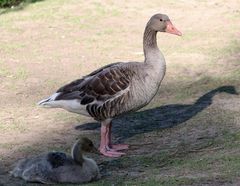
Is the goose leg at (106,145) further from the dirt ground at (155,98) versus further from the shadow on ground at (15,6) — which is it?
the shadow on ground at (15,6)

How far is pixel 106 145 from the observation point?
7.92 metres

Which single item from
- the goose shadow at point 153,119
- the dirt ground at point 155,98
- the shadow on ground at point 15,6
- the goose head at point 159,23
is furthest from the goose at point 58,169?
the shadow on ground at point 15,6

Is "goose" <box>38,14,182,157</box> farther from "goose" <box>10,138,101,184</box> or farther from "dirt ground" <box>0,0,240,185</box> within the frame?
"goose" <box>10,138,101,184</box>

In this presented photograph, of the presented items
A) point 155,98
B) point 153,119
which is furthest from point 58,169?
point 155,98

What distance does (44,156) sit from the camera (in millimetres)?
7031

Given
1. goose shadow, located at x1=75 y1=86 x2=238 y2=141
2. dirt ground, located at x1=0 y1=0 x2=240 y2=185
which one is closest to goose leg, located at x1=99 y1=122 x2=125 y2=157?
dirt ground, located at x1=0 y1=0 x2=240 y2=185

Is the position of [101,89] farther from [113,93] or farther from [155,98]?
[155,98]

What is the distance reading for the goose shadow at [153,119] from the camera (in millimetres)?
8720

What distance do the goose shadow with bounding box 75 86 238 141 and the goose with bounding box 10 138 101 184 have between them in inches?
60.9

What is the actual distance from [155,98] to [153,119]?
3.26ft

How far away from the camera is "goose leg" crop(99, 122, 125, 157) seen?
7.79 metres

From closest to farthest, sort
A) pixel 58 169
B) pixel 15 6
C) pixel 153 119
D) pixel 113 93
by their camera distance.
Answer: pixel 58 169
pixel 113 93
pixel 153 119
pixel 15 6

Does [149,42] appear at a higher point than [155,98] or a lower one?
higher

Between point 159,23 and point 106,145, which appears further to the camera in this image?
point 159,23
